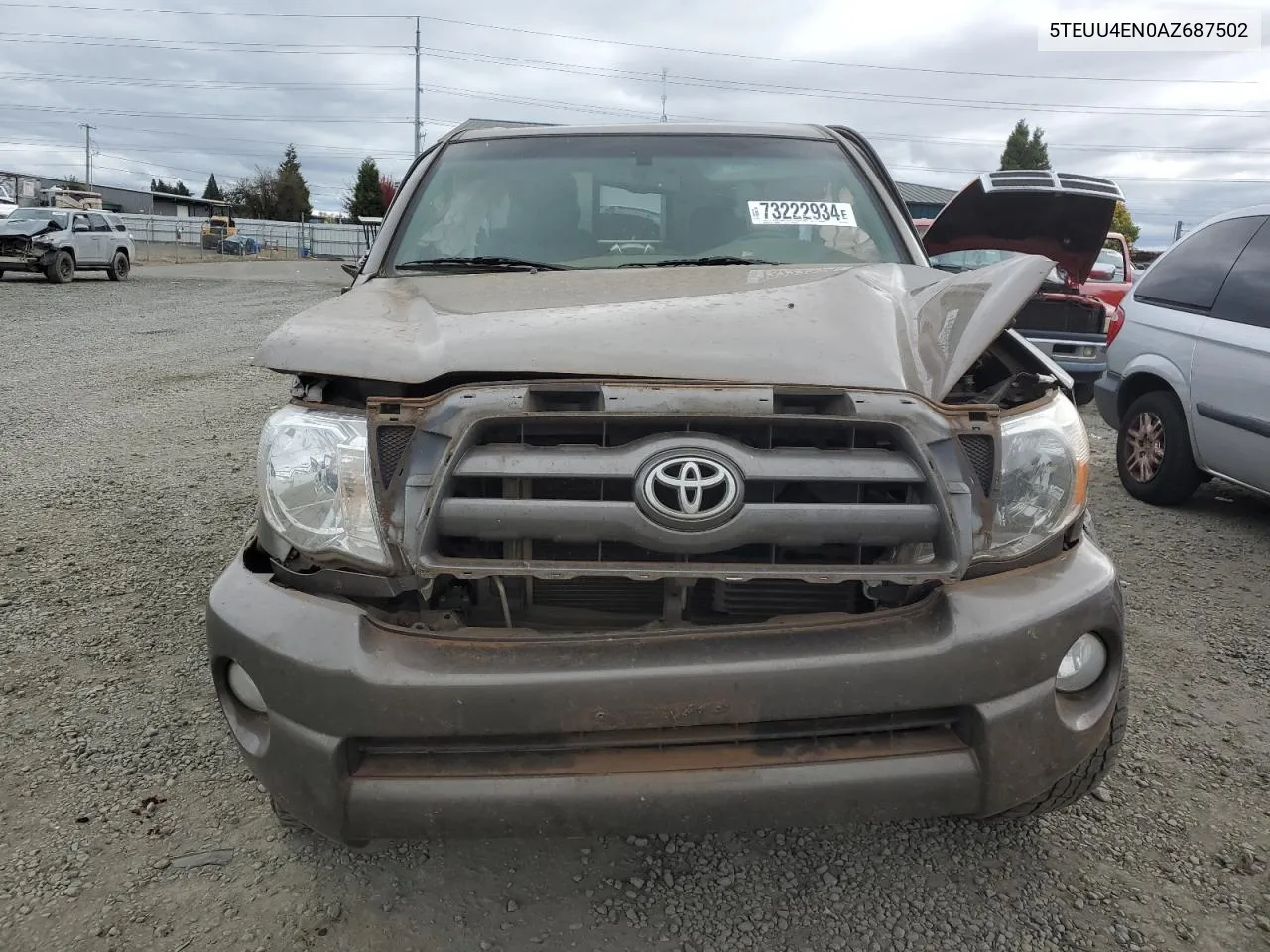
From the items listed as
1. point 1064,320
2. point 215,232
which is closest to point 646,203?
point 1064,320

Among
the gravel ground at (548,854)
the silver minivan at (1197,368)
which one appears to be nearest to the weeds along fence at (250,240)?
the silver minivan at (1197,368)

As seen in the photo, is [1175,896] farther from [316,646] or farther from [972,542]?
[316,646]

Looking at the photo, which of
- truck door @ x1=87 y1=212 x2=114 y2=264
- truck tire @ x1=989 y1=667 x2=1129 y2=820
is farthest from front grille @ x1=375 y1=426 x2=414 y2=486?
truck door @ x1=87 y1=212 x2=114 y2=264

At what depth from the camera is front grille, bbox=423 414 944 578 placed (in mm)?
1638

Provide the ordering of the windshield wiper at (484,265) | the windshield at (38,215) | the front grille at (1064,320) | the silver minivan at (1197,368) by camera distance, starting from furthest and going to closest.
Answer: the windshield at (38,215), the front grille at (1064,320), the silver minivan at (1197,368), the windshield wiper at (484,265)

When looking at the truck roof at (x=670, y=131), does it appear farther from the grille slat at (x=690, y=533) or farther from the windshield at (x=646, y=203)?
the grille slat at (x=690, y=533)

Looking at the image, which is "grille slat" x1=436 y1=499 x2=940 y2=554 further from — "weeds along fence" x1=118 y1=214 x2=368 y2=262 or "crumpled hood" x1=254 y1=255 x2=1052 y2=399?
"weeds along fence" x1=118 y1=214 x2=368 y2=262

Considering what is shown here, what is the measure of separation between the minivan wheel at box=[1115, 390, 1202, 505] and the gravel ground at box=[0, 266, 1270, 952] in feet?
4.71

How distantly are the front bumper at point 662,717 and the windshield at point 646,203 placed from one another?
150 cm

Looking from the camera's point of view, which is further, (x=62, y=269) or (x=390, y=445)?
(x=62, y=269)

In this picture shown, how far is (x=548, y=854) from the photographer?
223 centimetres

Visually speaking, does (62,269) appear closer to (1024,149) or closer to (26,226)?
(26,226)

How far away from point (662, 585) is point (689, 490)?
12.8 inches

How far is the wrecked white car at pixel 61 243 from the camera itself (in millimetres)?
19078
